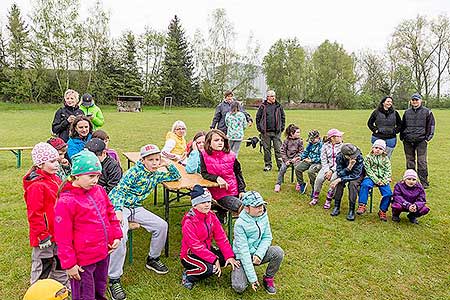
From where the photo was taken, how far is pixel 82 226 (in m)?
2.94

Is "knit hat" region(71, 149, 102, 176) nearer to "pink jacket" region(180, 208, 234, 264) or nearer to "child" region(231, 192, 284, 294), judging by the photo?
"pink jacket" region(180, 208, 234, 264)

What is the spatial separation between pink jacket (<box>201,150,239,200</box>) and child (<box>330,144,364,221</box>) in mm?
2057

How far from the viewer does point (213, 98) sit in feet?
146

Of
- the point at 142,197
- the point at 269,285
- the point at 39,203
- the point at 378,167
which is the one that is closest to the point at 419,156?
the point at 378,167

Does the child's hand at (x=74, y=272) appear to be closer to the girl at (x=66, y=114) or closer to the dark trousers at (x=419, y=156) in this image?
the girl at (x=66, y=114)

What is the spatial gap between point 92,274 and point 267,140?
6791 millimetres

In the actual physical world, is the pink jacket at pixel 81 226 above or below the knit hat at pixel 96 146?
below

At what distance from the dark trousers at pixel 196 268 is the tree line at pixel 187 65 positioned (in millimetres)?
36029

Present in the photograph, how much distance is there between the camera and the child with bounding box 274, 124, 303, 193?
7672 millimetres

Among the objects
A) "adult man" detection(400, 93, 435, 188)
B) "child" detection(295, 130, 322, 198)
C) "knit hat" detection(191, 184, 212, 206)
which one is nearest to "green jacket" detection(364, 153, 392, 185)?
"child" detection(295, 130, 322, 198)

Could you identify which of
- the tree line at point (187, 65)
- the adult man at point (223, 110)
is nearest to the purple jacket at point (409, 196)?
the adult man at point (223, 110)

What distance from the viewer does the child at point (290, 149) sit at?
25.2 feet

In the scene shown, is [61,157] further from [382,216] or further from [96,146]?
[382,216]

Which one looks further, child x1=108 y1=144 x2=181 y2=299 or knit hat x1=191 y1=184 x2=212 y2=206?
child x1=108 y1=144 x2=181 y2=299
